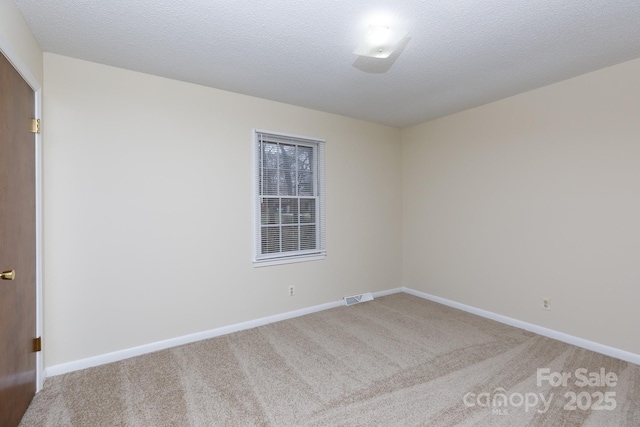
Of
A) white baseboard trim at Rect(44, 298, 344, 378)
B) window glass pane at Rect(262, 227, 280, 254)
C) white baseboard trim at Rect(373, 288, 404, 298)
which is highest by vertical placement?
window glass pane at Rect(262, 227, 280, 254)

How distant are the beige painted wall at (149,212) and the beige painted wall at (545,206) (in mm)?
1741

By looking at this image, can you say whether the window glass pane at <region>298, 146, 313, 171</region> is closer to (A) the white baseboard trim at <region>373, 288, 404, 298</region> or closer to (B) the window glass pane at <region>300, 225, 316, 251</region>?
(B) the window glass pane at <region>300, 225, 316, 251</region>

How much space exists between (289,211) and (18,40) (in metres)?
2.54

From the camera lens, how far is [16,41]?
179 cm

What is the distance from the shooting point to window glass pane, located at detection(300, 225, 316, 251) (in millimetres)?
3739

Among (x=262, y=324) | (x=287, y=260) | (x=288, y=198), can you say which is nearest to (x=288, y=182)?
(x=288, y=198)

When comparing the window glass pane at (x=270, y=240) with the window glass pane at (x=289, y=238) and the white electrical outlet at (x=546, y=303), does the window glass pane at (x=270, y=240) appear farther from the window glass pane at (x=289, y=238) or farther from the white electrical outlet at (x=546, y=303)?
the white electrical outlet at (x=546, y=303)

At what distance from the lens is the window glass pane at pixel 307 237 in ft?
12.3

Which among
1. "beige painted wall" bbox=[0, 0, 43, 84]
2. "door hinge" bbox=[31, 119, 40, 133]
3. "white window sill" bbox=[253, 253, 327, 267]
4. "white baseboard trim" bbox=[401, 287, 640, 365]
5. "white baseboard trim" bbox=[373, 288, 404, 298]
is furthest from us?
"white baseboard trim" bbox=[373, 288, 404, 298]

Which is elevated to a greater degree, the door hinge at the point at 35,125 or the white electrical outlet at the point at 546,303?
the door hinge at the point at 35,125

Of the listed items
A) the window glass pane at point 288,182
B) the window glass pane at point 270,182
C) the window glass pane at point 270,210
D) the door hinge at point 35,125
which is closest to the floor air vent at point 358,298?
the window glass pane at point 270,210

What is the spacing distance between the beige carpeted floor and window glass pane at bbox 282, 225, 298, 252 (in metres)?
0.97

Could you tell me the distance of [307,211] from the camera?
12.4 ft

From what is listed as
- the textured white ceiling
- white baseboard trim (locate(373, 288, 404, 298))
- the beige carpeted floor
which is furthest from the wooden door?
white baseboard trim (locate(373, 288, 404, 298))
